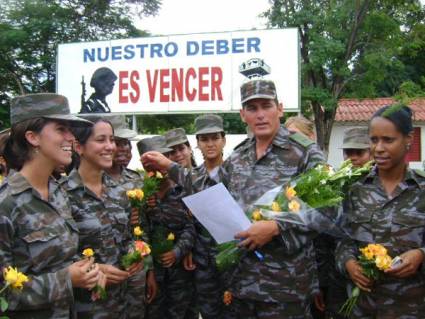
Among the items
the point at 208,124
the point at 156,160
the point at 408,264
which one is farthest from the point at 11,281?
the point at 208,124

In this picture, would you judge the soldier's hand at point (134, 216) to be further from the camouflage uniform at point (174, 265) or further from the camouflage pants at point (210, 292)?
the camouflage pants at point (210, 292)

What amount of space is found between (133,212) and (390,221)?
185 cm

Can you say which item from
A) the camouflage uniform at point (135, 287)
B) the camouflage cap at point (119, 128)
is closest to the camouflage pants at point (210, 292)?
the camouflage uniform at point (135, 287)

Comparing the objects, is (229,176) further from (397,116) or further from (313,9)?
(313,9)

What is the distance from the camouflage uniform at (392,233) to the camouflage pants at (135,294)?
60.2 inches

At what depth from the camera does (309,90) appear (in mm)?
15516

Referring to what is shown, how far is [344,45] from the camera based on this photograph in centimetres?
1543

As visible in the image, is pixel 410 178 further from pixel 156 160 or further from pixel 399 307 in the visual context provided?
pixel 156 160

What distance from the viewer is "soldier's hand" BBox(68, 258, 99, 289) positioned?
256 centimetres

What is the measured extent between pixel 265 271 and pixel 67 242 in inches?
47.0

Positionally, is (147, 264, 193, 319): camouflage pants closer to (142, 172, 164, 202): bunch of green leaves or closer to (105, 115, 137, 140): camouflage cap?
(142, 172, 164, 202): bunch of green leaves

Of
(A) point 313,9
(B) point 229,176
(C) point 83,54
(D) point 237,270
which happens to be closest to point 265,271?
(D) point 237,270

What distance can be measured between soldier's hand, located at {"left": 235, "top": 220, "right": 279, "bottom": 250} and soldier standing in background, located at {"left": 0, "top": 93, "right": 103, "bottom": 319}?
0.89 metres

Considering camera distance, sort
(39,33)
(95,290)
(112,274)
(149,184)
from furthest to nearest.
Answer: (39,33) → (149,184) → (112,274) → (95,290)
